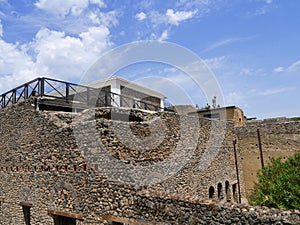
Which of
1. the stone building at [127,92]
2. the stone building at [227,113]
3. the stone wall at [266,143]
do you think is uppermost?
the stone building at [127,92]

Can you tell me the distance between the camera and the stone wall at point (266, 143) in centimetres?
1520

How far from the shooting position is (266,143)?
1595 centimetres

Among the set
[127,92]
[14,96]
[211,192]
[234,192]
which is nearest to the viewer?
[14,96]

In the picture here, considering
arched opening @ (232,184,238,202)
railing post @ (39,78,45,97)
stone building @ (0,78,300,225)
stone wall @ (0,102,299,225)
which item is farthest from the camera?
arched opening @ (232,184,238,202)

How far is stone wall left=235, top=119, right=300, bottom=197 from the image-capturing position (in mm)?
15195

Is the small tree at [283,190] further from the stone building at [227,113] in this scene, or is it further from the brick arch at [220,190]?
the stone building at [227,113]

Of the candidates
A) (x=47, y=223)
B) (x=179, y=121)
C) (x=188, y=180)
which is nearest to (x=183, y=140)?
(x=179, y=121)

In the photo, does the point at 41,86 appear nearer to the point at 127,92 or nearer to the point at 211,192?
the point at 127,92

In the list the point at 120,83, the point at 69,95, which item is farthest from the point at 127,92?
the point at 69,95

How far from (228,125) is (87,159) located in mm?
10516

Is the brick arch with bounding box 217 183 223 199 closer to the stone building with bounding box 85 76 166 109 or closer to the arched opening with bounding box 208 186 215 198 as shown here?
the arched opening with bounding box 208 186 215 198

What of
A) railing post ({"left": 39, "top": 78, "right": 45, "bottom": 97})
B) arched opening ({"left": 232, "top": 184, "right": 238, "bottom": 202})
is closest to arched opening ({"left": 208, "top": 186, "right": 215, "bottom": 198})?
arched opening ({"left": 232, "top": 184, "right": 238, "bottom": 202})

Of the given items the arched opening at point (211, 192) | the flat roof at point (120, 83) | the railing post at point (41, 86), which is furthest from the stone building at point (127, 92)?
the arched opening at point (211, 192)

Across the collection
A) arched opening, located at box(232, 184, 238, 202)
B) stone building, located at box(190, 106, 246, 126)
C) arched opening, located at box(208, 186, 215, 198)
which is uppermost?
stone building, located at box(190, 106, 246, 126)
